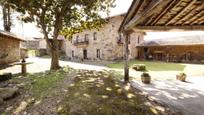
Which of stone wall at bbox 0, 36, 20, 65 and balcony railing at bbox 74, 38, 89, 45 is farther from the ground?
balcony railing at bbox 74, 38, 89, 45

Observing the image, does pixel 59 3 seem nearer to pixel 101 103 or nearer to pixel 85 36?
pixel 101 103

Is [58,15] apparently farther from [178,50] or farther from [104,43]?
[178,50]

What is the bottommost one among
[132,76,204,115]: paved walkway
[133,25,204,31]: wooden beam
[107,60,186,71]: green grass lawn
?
[132,76,204,115]: paved walkway

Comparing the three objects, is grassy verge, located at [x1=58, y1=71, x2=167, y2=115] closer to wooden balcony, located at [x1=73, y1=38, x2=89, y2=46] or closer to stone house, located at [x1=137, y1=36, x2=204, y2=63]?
stone house, located at [x1=137, y1=36, x2=204, y2=63]

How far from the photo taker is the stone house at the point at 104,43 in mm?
32031

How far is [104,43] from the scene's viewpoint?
3306cm

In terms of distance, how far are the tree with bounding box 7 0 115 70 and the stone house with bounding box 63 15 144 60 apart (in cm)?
860

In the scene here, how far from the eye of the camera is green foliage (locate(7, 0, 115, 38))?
16094mm

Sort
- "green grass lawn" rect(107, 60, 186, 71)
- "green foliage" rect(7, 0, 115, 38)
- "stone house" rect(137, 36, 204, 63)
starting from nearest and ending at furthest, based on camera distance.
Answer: "green foliage" rect(7, 0, 115, 38) < "green grass lawn" rect(107, 60, 186, 71) < "stone house" rect(137, 36, 204, 63)

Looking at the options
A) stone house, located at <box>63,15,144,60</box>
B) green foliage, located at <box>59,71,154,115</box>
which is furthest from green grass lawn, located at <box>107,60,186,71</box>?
green foliage, located at <box>59,71,154,115</box>

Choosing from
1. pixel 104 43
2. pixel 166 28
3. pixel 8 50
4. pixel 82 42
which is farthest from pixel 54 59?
pixel 82 42

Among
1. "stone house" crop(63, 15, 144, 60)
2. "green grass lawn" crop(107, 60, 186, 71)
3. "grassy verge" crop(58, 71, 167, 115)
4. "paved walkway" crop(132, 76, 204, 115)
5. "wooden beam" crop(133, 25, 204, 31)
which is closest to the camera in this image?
"grassy verge" crop(58, 71, 167, 115)

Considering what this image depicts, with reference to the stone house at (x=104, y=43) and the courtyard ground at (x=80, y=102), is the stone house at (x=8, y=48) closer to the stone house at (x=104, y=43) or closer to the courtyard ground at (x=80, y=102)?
the stone house at (x=104, y=43)

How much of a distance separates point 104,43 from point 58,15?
53.1 ft
